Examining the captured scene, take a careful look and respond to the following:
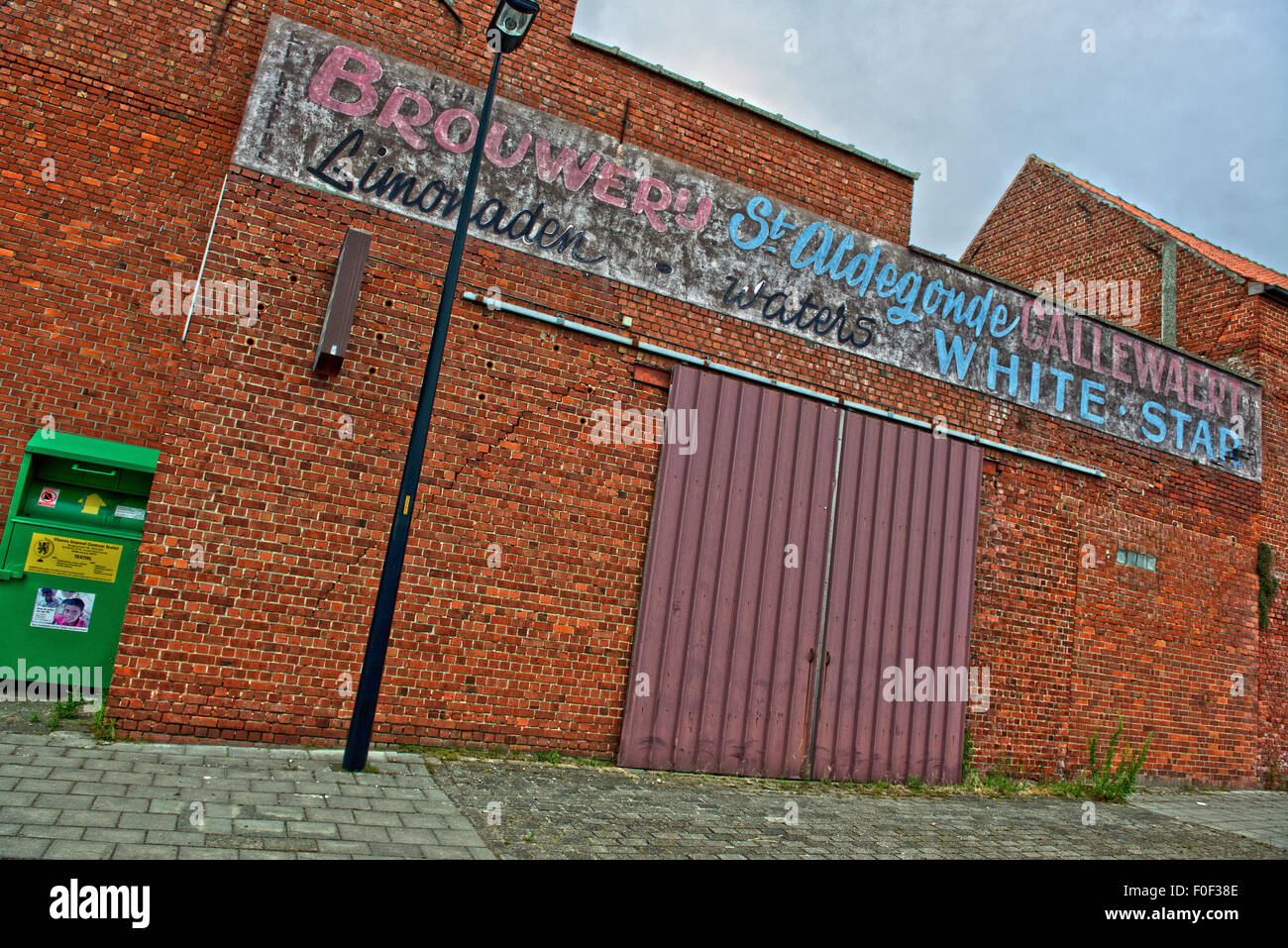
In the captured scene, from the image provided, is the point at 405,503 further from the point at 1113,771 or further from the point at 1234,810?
the point at 1234,810

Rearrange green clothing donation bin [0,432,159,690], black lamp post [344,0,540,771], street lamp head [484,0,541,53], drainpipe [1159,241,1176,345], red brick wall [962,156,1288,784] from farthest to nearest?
drainpipe [1159,241,1176,345] → red brick wall [962,156,1288,784] → green clothing donation bin [0,432,159,690] → street lamp head [484,0,541,53] → black lamp post [344,0,540,771]

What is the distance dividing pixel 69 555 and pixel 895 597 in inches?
304

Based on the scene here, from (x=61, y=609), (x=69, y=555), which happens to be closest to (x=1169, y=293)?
(x=69, y=555)

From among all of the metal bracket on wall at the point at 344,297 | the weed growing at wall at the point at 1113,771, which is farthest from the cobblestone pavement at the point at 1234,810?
the metal bracket on wall at the point at 344,297

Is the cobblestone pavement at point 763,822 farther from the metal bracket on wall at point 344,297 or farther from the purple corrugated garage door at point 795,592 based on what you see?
the metal bracket on wall at point 344,297

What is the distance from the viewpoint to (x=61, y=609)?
22.5 ft

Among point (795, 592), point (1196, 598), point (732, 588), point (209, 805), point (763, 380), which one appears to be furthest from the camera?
point (1196, 598)

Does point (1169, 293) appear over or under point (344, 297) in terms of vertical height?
over

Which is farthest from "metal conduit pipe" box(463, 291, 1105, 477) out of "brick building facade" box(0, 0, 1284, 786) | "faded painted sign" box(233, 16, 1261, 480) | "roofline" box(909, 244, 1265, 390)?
"roofline" box(909, 244, 1265, 390)

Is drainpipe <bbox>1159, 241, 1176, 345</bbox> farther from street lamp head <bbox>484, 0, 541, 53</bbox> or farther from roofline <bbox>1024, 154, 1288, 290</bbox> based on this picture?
street lamp head <bbox>484, 0, 541, 53</bbox>

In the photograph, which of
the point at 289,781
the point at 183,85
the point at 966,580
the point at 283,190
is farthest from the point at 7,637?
the point at 966,580

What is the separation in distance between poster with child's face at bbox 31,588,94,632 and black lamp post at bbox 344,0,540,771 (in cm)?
267

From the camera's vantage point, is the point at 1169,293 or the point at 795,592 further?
the point at 1169,293

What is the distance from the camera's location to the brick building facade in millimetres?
6598
